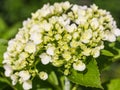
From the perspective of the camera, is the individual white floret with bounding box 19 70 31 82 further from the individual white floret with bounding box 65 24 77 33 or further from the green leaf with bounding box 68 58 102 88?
the individual white floret with bounding box 65 24 77 33

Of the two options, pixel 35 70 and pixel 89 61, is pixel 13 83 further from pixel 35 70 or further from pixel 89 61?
pixel 89 61

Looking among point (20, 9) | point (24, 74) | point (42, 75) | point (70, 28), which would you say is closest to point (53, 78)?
point (42, 75)

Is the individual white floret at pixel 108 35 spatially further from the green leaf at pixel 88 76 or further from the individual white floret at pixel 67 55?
the individual white floret at pixel 67 55

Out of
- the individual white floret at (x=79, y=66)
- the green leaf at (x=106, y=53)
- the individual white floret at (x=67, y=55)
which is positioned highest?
the green leaf at (x=106, y=53)

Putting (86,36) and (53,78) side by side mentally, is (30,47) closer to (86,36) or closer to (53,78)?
(86,36)

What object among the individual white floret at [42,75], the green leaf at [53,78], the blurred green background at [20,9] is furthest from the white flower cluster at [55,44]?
the blurred green background at [20,9]

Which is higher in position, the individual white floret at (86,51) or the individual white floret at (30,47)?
the individual white floret at (30,47)

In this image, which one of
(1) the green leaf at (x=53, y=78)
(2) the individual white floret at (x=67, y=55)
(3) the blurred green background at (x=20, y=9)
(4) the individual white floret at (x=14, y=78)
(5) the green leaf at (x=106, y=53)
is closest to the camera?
(2) the individual white floret at (x=67, y=55)

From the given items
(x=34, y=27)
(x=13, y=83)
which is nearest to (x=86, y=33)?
(x=34, y=27)
